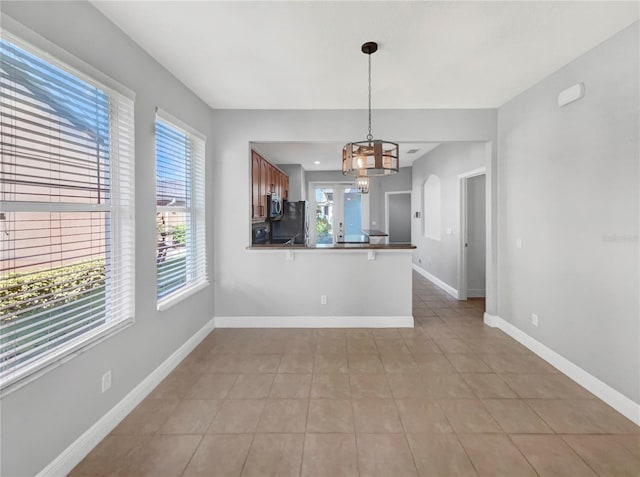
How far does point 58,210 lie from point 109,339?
2.91 ft

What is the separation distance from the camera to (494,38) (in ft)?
7.53

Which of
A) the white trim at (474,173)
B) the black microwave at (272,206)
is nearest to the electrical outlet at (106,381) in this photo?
the black microwave at (272,206)

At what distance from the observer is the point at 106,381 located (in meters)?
2.02

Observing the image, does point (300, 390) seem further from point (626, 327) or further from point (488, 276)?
point (488, 276)

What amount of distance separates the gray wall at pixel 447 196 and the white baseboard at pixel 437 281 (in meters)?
0.06

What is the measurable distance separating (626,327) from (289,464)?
2454 mm

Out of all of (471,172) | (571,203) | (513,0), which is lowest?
(571,203)

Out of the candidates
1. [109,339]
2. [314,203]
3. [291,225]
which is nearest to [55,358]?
[109,339]

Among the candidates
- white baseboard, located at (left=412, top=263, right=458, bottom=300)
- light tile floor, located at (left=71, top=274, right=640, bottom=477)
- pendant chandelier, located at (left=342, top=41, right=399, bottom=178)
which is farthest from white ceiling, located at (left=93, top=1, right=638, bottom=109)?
white baseboard, located at (left=412, top=263, right=458, bottom=300)

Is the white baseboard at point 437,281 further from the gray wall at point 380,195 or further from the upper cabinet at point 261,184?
the upper cabinet at point 261,184

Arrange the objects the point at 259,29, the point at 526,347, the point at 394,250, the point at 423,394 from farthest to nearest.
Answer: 1. the point at 394,250
2. the point at 526,347
3. the point at 423,394
4. the point at 259,29

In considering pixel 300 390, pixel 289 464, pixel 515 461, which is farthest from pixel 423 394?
pixel 289 464

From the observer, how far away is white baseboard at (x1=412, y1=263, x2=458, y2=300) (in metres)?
5.38

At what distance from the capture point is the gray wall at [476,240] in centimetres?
530
